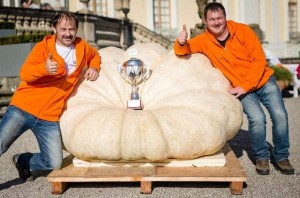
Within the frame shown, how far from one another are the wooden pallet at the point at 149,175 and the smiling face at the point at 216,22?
1371 millimetres

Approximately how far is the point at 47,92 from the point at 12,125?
1.51 ft

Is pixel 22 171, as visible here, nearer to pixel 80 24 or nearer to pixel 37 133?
pixel 37 133

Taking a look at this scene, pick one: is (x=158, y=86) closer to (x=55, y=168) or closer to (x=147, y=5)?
(x=55, y=168)

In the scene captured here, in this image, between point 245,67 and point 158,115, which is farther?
point 245,67

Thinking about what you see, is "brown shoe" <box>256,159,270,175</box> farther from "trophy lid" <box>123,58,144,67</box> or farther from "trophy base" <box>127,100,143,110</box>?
"trophy lid" <box>123,58,144,67</box>

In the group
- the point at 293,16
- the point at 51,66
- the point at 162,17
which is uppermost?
the point at 293,16

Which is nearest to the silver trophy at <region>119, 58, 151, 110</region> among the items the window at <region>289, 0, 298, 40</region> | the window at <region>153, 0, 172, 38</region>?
the window at <region>153, 0, 172, 38</region>

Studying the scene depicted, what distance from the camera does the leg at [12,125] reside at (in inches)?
164

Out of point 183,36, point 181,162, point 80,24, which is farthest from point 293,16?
point 181,162

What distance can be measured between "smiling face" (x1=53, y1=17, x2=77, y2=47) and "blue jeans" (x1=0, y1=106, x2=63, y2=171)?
82 cm

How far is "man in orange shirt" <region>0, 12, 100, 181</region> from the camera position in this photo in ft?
13.7

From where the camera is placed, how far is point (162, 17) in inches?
1030

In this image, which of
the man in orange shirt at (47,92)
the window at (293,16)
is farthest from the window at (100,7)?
the man in orange shirt at (47,92)

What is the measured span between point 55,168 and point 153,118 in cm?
117
